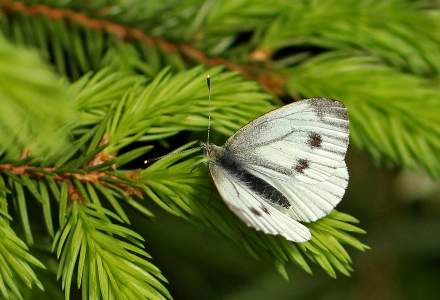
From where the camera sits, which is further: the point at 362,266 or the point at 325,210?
the point at 362,266

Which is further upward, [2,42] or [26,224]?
[2,42]

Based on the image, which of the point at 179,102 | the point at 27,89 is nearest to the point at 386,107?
the point at 179,102

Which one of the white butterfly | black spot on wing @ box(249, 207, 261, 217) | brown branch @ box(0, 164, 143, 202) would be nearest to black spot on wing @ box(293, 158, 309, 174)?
the white butterfly

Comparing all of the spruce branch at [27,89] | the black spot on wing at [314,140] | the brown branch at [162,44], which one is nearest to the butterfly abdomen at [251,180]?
the black spot on wing at [314,140]

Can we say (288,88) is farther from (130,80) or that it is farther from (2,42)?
(2,42)

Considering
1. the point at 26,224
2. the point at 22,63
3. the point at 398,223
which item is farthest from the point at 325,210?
the point at 398,223

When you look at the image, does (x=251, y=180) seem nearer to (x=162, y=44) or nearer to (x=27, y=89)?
(x=162, y=44)

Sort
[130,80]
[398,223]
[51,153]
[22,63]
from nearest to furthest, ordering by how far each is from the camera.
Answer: [22,63]
[51,153]
[130,80]
[398,223]
